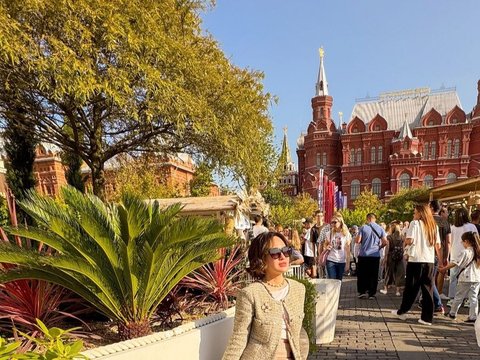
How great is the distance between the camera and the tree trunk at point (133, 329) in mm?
3094

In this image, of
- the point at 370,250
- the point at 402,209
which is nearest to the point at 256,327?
the point at 370,250

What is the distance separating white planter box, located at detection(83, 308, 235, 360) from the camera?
8.08ft

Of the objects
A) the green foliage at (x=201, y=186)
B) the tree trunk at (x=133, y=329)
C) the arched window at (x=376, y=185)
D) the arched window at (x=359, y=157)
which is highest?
the arched window at (x=359, y=157)

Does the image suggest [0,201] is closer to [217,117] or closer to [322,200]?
[217,117]

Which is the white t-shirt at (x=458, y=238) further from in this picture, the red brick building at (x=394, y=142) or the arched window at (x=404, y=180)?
the arched window at (x=404, y=180)

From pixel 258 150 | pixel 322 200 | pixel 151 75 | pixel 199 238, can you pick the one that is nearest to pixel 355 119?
pixel 322 200

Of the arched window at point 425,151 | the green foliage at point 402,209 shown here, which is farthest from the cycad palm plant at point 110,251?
the arched window at point 425,151

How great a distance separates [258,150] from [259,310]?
9511 mm

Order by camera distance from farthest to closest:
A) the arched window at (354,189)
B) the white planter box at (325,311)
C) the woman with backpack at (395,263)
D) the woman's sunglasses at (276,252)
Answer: the arched window at (354,189) → the woman with backpack at (395,263) → the white planter box at (325,311) → the woman's sunglasses at (276,252)

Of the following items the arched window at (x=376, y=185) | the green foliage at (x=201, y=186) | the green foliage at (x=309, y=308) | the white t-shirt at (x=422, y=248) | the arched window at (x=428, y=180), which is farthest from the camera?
the arched window at (x=376, y=185)

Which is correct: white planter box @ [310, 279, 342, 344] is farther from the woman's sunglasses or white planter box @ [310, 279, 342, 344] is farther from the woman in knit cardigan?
the woman's sunglasses

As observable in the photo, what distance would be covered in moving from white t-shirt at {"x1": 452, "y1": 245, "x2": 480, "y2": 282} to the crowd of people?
13 mm

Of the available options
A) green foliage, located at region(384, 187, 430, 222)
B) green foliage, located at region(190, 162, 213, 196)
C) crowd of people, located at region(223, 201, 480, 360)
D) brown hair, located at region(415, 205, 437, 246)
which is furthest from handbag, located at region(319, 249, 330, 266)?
green foliage, located at region(190, 162, 213, 196)

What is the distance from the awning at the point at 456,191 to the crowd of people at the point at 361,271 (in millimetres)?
3893
